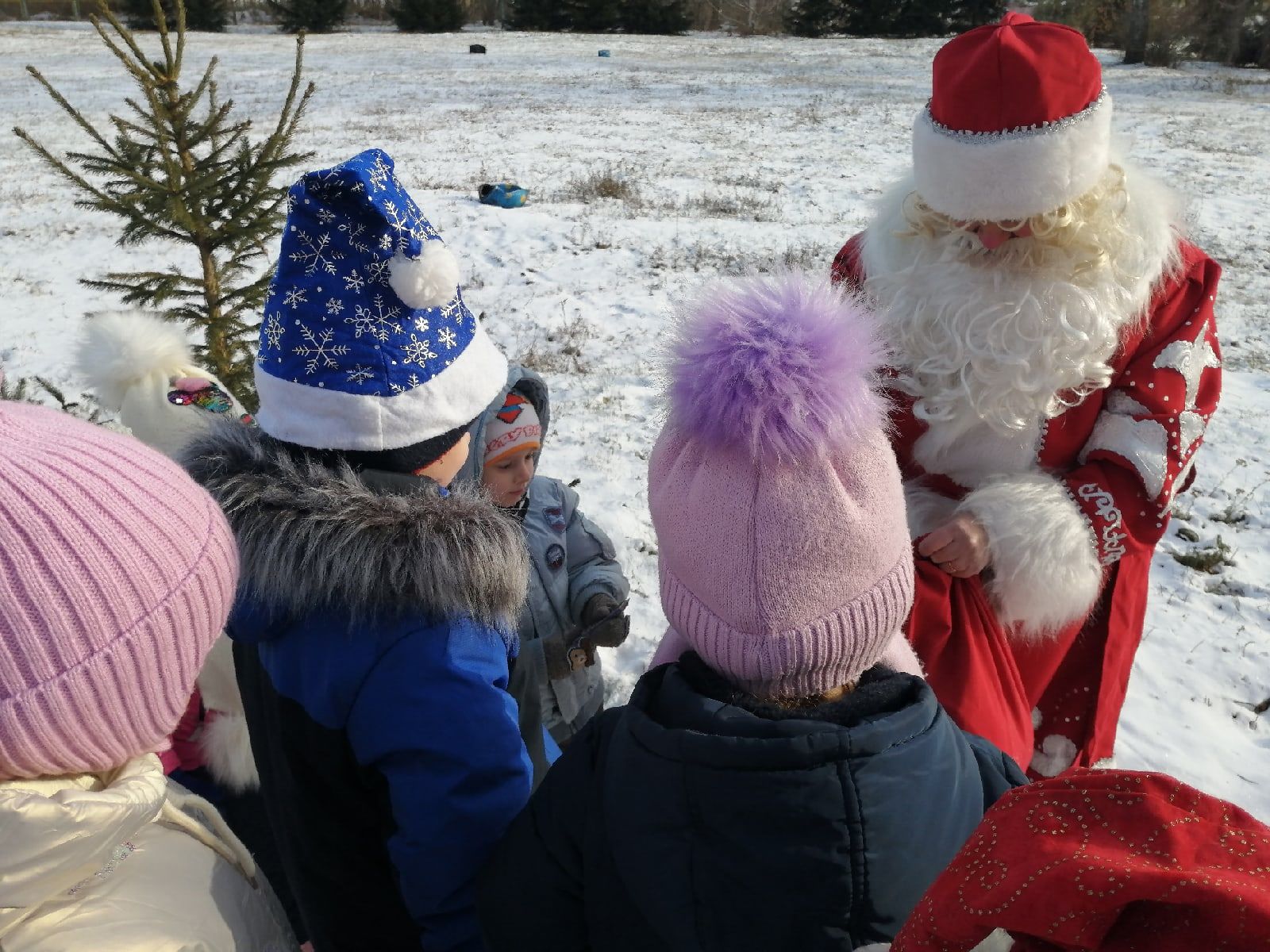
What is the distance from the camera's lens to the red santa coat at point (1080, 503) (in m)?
1.89

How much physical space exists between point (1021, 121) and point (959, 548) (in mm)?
957

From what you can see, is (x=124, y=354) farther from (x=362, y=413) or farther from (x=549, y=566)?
(x=362, y=413)

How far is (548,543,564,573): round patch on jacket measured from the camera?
100 inches

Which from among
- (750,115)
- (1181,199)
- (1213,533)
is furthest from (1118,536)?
(750,115)

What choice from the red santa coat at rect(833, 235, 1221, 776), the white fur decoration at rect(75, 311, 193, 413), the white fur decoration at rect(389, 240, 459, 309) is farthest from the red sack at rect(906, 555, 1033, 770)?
the white fur decoration at rect(75, 311, 193, 413)

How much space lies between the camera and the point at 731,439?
1183 millimetres

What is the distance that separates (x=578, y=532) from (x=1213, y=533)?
3.56 metres

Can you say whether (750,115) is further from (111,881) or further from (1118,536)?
(111,881)

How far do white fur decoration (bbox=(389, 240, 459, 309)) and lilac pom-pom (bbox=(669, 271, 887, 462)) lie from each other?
19.2 inches

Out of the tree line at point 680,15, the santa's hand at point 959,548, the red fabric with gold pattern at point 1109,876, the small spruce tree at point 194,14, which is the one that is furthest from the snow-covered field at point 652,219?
the small spruce tree at point 194,14

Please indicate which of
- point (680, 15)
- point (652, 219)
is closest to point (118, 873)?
point (652, 219)

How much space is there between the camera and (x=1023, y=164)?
6.20ft

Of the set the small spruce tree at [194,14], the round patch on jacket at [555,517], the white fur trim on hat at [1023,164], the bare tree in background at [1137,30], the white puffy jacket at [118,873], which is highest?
the small spruce tree at [194,14]

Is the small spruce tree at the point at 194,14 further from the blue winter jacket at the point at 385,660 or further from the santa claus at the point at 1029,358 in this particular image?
the blue winter jacket at the point at 385,660
